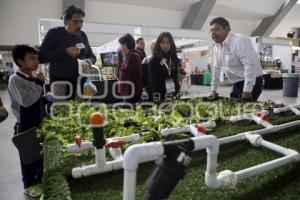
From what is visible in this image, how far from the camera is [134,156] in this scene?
552 millimetres

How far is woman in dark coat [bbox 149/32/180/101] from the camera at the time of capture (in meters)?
2.60

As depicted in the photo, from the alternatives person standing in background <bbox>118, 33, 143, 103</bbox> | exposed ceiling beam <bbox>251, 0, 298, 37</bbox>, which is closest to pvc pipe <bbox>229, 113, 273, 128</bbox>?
person standing in background <bbox>118, 33, 143, 103</bbox>

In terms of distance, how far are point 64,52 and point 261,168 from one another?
1720mm

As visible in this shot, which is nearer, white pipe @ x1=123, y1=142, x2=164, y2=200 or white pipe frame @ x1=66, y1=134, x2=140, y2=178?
white pipe @ x1=123, y1=142, x2=164, y2=200

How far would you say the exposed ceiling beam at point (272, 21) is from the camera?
586 inches

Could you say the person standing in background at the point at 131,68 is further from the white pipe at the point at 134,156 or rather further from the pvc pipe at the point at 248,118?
the white pipe at the point at 134,156

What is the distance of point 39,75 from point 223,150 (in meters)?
1.38

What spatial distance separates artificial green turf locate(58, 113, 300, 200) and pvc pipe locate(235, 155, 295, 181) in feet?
0.11

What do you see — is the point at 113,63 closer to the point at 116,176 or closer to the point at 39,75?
the point at 39,75

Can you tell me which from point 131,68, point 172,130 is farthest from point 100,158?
point 131,68

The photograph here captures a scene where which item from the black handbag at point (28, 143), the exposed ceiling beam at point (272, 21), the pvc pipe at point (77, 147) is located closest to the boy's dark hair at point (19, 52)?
the black handbag at point (28, 143)

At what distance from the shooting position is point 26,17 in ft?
30.6

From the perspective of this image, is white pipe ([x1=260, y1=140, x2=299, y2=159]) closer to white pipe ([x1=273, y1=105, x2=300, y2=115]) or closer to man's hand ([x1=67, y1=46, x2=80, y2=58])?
white pipe ([x1=273, y1=105, x2=300, y2=115])

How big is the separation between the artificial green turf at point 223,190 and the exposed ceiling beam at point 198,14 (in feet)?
38.5
